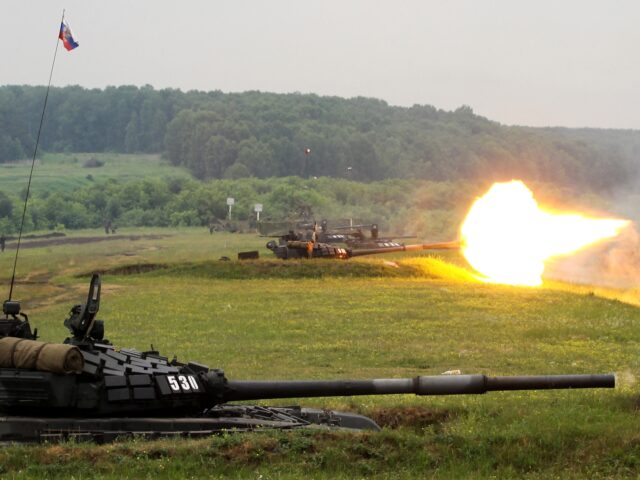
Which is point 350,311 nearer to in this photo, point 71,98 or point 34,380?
point 34,380

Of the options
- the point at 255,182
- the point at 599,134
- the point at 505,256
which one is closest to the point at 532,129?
the point at 599,134

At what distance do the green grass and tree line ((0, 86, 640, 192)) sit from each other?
3.12m

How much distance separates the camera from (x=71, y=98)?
17450 cm

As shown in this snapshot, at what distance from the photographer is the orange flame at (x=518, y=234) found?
56.9 m

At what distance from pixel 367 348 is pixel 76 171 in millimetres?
111165

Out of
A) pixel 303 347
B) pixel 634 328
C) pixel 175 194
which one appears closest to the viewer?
pixel 303 347

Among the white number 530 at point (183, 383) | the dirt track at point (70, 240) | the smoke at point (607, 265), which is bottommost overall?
the dirt track at point (70, 240)

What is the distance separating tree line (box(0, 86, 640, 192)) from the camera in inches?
5433

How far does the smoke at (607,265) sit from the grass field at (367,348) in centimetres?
445

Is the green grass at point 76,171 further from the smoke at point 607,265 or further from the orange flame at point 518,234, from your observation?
the smoke at point 607,265

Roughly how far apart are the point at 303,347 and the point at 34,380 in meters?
16.5

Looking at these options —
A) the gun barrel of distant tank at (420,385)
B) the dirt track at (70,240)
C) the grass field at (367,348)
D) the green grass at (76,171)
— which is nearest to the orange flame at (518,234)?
the grass field at (367,348)

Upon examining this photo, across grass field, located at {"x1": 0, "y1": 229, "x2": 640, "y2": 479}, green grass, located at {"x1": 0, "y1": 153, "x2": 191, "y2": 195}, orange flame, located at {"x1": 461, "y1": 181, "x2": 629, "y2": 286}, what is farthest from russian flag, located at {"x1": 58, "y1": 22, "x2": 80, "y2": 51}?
green grass, located at {"x1": 0, "y1": 153, "x2": 191, "y2": 195}

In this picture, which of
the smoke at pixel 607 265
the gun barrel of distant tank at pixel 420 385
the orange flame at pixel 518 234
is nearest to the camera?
the gun barrel of distant tank at pixel 420 385
